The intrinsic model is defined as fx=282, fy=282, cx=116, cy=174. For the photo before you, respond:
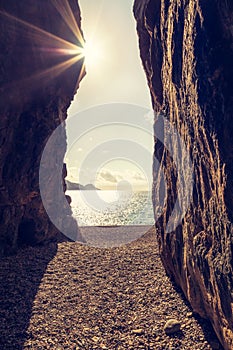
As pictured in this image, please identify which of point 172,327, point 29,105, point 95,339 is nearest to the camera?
point 95,339

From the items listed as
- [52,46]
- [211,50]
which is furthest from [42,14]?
[211,50]

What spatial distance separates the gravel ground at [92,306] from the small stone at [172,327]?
0.63 ft

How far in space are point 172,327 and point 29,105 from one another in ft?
71.2

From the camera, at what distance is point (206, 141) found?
10.0 metres

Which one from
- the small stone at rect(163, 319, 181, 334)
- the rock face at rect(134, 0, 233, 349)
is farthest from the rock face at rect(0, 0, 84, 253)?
the rock face at rect(134, 0, 233, 349)

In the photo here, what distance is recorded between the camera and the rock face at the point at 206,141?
357 inches

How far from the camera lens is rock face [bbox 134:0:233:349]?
9.06m

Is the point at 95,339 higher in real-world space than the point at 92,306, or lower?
lower

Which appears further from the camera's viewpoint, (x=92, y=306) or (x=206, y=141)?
(x=92, y=306)

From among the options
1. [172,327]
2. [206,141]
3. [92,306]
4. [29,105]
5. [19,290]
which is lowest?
[92,306]

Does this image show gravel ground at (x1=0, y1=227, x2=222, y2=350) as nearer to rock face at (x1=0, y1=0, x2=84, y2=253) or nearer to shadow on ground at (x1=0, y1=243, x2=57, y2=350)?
shadow on ground at (x1=0, y1=243, x2=57, y2=350)

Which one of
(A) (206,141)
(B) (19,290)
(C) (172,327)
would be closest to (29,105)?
(B) (19,290)

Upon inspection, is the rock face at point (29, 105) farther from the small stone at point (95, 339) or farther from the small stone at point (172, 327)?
the small stone at point (172, 327)

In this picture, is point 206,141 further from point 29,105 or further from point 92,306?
point 29,105
